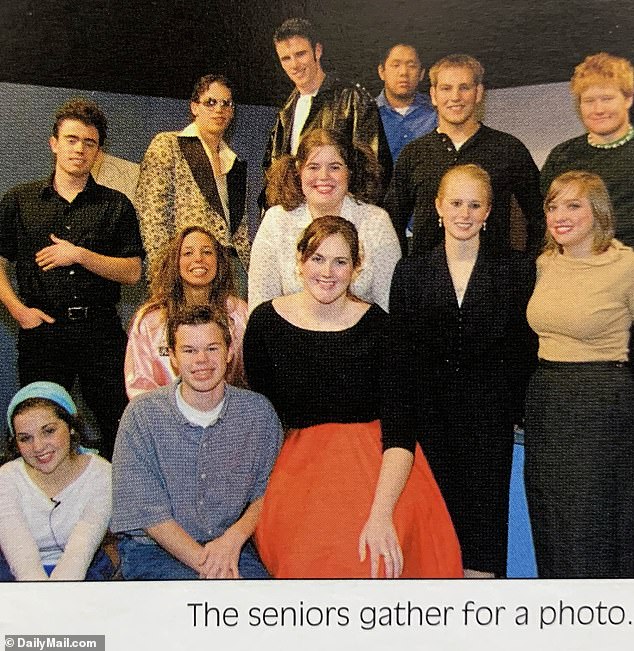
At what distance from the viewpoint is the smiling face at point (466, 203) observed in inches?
120

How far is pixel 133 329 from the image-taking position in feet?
10.1

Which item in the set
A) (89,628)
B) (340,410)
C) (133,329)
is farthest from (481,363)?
(89,628)

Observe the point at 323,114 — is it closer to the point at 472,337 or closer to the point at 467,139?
the point at 467,139

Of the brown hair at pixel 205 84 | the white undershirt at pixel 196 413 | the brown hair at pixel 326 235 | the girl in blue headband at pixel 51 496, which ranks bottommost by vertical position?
the girl in blue headband at pixel 51 496

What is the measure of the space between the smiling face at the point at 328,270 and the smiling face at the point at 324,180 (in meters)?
0.09

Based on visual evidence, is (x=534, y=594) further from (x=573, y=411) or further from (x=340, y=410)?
(x=340, y=410)

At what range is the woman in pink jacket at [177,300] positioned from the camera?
3.06 m

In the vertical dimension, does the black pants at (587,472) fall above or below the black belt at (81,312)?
below

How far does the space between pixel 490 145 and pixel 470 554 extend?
1.08 metres

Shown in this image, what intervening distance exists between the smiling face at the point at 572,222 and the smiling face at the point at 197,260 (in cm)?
90

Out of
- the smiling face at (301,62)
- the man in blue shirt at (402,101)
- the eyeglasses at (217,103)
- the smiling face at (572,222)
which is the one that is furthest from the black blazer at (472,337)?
the eyeglasses at (217,103)

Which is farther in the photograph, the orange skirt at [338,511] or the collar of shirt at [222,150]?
the collar of shirt at [222,150]

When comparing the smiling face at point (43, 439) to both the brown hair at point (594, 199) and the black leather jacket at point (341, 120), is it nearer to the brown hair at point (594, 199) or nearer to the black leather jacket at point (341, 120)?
the black leather jacket at point (341, 120)

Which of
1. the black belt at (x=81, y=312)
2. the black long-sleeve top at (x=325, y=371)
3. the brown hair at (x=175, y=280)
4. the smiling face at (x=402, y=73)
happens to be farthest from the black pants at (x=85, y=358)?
the smiling face at (x=402, y=73)
